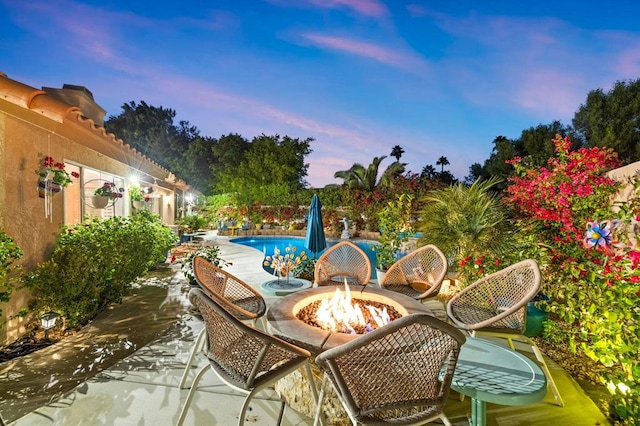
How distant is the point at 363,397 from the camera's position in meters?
1.76

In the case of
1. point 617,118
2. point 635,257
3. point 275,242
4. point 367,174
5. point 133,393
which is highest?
point 617,118

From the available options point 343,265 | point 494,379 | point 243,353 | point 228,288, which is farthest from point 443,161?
point 243,353

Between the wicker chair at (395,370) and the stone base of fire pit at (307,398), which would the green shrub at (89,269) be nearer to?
the stone base of fire pit at (307,398)

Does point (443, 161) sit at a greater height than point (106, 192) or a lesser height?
greater

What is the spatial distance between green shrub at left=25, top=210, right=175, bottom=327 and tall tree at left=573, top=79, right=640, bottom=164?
21335mm

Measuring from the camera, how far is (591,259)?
399cm

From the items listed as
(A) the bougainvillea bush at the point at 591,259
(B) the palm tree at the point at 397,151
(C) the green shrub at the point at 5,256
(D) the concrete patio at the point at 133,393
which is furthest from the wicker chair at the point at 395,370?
(B) the palm tree at the point at 397,151

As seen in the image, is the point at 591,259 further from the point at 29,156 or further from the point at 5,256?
the point at 29,156

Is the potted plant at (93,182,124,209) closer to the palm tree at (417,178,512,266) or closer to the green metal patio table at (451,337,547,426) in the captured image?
the palm tree at (417,178,512,266)

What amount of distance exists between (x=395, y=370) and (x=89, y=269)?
429 cm

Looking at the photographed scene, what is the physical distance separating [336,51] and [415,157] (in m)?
29.2

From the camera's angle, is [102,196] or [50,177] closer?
[50,177]

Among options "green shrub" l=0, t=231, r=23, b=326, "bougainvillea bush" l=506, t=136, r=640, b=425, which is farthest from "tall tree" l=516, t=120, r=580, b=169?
"green shrub" l=0, t=231, r=23, b=326

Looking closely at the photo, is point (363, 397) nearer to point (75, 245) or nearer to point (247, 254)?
point (75, 245)
